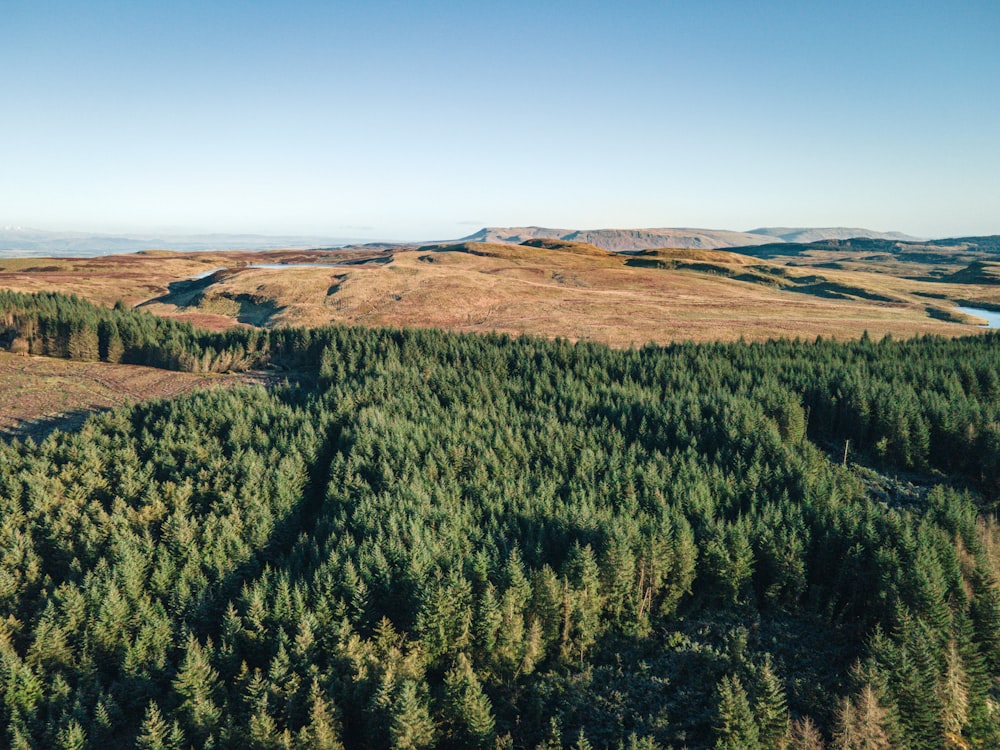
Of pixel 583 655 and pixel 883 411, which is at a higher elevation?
pixel 883 411

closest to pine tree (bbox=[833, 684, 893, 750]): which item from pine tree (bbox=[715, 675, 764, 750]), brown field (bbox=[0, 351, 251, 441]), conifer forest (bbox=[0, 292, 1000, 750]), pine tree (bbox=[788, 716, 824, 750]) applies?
conifer forest (bbox=[0, 292, 1000, 750])

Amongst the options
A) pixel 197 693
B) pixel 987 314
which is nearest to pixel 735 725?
pixel 197 693

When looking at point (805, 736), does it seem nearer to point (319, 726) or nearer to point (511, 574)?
point (511, 574)

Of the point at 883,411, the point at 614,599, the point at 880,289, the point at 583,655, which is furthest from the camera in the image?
the point at 880,289

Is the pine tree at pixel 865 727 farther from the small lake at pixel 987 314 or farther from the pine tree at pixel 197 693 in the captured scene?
the small lake at pixel 987 314

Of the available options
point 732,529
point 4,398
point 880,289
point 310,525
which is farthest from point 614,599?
point 880,289

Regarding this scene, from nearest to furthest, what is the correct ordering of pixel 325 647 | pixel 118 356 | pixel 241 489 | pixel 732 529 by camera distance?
pixel 325 647 < pixel 732 529 < pixel 241 489 < pixel 118 356

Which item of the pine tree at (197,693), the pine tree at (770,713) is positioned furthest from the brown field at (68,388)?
the pine tree at (770,713)

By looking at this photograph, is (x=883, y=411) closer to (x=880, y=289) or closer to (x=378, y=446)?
(x=378, y=446)
